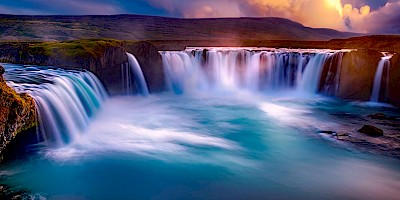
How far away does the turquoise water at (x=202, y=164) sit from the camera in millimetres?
6359

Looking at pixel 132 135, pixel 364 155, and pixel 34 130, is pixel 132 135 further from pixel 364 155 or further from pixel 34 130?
pixel 364 155

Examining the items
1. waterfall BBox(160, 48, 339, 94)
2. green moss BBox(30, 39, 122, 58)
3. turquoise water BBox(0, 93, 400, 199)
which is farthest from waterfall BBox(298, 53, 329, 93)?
green moss BBox(30, 39, 122, 58)

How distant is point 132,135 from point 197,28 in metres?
114

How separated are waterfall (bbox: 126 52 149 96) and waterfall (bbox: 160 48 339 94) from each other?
96.5 inches

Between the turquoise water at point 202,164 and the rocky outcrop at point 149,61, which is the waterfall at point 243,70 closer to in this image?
the rocky outcrop at point 149,61

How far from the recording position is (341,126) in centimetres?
1199

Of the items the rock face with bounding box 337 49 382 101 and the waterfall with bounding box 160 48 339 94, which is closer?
the rock face with bounding box 337 49 382 101

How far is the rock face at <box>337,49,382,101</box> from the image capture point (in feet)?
59.2

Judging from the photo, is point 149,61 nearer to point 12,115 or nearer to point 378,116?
point 378,116

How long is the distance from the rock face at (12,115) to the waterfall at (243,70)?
14.0 m

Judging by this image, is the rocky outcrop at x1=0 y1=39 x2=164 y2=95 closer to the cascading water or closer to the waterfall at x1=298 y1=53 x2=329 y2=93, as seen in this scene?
the cascading water

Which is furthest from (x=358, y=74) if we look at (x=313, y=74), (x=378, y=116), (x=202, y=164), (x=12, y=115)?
(x=12, y=115)

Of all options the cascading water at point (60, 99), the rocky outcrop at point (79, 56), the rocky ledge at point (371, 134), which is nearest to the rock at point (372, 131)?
the rocky ledge at point (371, 134)

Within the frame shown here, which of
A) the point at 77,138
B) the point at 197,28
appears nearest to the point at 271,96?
the point at 77,138
